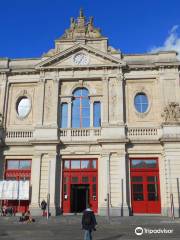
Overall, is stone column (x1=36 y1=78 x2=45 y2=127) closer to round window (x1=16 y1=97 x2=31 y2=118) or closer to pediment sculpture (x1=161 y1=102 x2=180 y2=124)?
round window (x1=16 y1=97 x2=31 y2=118)

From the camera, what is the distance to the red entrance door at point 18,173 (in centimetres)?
2509

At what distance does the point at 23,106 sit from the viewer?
91.2 feet

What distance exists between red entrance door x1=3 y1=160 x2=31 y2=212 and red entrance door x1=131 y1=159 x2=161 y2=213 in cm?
836

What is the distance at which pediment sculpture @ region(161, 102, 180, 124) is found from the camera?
81.6 ft

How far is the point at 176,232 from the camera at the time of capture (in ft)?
49.7

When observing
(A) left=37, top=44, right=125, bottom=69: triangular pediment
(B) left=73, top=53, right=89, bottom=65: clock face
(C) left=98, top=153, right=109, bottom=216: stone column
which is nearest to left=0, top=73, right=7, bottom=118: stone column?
(A) left=37, top=44, right=125, bottom=69: triangular pediment

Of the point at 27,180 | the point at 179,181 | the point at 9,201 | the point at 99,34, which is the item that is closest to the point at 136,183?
the point at 179,181

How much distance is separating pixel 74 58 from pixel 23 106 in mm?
6072

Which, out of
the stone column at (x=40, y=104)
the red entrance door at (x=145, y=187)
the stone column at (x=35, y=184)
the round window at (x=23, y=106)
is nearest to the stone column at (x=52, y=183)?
the stone column at (x=35, y=184)

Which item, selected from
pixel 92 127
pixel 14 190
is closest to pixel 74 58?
pixel 92 127

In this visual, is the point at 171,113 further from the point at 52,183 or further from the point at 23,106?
the point at 23,106

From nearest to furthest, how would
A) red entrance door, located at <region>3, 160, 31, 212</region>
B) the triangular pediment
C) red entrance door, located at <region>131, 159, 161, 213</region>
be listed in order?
red entrance door, located at <region>131, 159, 161, 213</region>
red entrance door, located at <region>3, 160, 31, 212</region>
the triangular pediment

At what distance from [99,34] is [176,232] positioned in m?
19.1

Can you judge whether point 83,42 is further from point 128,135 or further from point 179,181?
point 179,181
